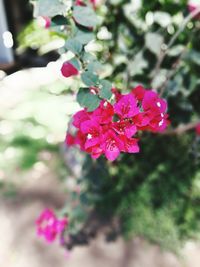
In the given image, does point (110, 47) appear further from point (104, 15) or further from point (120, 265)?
point (120, 265)

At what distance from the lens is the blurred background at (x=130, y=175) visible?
1.98 metres

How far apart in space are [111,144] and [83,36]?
0.41 m

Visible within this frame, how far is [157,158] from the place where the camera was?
243 cm

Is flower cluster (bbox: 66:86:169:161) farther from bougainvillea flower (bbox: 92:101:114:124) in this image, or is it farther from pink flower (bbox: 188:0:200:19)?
pink flower (bbox: 188:0:200:19)

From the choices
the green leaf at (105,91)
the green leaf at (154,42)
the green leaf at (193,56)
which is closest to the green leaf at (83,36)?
the green leaf at (105,91)

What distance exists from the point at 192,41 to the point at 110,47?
48 centimetres

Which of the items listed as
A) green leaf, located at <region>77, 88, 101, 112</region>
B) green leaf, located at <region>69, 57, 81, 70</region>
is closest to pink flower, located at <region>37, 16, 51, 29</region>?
green leaf, located at <region>69, 57, 81, 70</region>

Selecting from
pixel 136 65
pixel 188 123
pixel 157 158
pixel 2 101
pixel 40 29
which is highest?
pixel 40 29

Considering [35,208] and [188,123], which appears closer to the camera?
[188,123]

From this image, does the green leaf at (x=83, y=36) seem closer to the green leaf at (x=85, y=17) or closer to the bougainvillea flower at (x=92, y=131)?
the green leaf at (x=85, y=17)

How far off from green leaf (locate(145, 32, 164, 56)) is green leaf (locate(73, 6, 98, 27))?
79 centimetres

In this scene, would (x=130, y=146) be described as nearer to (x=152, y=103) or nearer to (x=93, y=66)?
(x=152, y=103)

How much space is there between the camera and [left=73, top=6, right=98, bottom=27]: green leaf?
117cm

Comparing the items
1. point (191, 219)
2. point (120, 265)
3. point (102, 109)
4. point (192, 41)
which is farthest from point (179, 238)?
point (102, 109)
